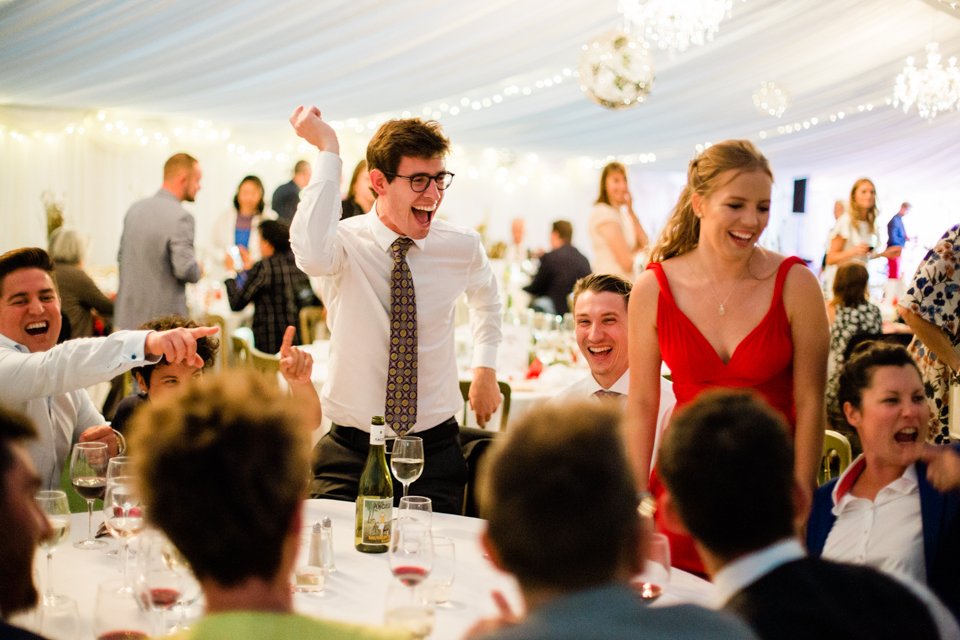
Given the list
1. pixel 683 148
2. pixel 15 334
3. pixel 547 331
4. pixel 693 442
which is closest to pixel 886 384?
pixel 693 442

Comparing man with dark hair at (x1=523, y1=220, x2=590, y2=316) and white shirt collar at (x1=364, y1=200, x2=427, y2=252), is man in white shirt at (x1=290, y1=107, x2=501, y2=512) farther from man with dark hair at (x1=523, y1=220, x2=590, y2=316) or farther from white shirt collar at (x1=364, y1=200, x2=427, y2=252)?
man with dark hair at (x1=523, y1=220, x2=590, y2=316)

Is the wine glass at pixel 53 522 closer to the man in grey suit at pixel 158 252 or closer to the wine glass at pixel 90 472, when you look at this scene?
the wine glass at pixel 90 472

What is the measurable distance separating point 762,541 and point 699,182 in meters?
1.48

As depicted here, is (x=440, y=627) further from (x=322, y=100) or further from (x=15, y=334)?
(x=322, y=100)

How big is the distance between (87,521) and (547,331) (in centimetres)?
421

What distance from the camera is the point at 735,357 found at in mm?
2662

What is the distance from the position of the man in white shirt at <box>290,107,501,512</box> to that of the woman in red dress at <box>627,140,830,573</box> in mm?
695

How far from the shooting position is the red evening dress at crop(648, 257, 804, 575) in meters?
2.63

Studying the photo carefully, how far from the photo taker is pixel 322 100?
32.2ft

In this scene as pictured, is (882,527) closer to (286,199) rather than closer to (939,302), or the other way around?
(939,302)

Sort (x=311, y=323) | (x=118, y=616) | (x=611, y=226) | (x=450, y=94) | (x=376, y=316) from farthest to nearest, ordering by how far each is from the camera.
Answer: (x=450, y=94) < (x=311, y=323) < (x=611, y=226) < (x=376, y=316) < (x=118, y=616)

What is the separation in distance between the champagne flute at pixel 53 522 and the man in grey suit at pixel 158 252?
4.31 m

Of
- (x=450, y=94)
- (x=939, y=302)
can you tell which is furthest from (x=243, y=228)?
(x=939, y=302)

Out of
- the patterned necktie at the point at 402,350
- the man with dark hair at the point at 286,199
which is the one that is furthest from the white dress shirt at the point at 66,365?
the man with dark hair at the point at 286,199
